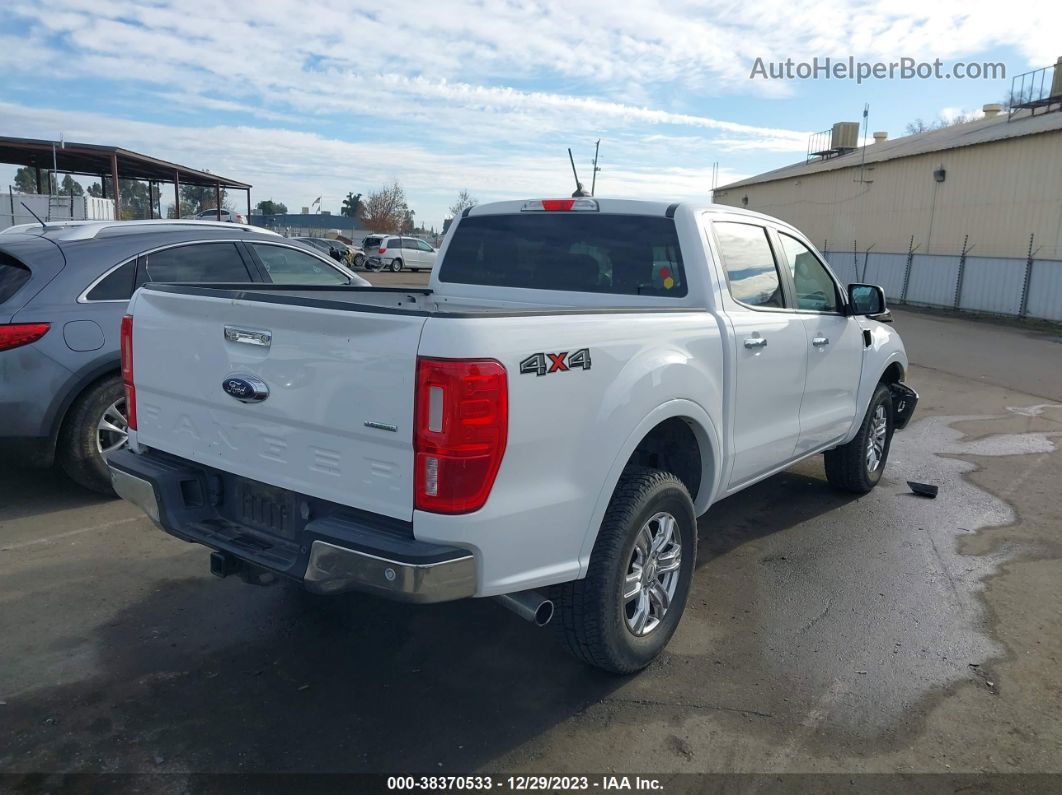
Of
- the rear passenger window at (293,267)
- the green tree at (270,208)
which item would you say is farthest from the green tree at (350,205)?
the rear passenger window at (293,267)

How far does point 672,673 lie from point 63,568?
3289 millimetres

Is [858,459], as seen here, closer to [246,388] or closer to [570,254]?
[570,254]

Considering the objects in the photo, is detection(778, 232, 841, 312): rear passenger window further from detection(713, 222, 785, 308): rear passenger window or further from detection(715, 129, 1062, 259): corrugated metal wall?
detection(715, 129, 1062, 259): corrugated metal wall

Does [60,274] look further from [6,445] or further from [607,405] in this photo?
[607,405]

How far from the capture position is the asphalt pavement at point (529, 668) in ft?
10.2

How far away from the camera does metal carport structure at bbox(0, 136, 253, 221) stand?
79.9 feet

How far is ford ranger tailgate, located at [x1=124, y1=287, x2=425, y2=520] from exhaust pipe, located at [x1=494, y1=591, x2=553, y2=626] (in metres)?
0.55

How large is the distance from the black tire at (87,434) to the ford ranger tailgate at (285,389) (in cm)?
210

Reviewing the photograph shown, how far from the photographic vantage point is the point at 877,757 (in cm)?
312

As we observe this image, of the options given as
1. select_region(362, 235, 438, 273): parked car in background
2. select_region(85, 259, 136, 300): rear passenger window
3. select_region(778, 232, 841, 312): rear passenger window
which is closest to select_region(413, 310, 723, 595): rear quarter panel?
select_region(778, 232, 841, 312): rear passenger window

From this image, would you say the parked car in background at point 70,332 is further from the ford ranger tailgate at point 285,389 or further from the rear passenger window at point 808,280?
the rear passenger window at point 808,280

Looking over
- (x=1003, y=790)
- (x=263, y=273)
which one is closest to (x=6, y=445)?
(x=263, y=273)

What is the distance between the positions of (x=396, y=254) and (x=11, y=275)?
34.7 metres

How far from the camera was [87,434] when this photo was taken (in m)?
5.43
